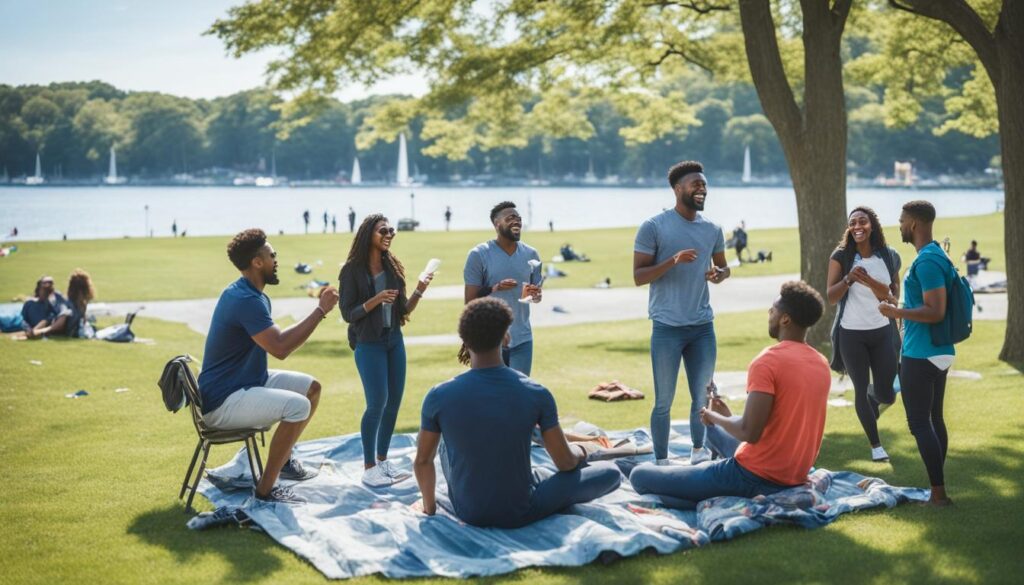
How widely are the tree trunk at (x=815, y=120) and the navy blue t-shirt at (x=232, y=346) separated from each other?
1024 cm

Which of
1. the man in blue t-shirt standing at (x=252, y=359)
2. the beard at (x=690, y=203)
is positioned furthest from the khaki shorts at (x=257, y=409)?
the beard at (x=690, y=203)

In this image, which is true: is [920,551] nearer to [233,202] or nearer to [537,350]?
[537,350]

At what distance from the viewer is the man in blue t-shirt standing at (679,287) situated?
311 inches

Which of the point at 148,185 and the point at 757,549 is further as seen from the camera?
the point at 148,185

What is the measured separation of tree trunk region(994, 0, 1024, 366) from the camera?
12758 mm

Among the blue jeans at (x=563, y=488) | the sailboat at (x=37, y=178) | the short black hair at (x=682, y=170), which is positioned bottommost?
the blue jeans at (x=563, y=488)

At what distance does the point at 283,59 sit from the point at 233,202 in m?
130

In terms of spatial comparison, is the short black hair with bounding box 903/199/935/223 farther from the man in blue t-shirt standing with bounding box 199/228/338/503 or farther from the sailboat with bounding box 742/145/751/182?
the sailboat with bounding box 742/145/751/182

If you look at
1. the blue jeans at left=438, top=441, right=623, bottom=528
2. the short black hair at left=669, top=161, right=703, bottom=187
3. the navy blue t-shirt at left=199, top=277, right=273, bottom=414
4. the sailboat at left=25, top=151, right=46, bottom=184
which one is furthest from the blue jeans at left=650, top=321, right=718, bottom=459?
the sailboat at left=25, top=151, right=46, bottom=184

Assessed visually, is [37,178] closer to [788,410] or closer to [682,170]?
[682,170]

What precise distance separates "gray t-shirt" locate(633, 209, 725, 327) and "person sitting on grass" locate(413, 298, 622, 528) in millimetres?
1918

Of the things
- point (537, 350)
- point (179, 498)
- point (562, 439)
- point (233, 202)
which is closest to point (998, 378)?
point (537, 350)

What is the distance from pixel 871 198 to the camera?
128 metres

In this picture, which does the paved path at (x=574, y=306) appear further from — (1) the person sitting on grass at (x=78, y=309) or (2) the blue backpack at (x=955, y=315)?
(2) the blue backpack at (x=955, y=315)
